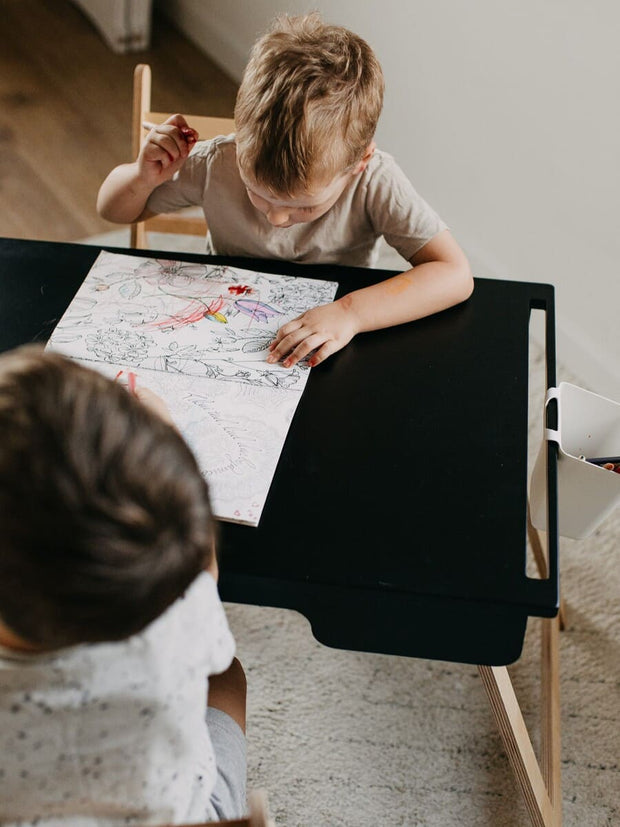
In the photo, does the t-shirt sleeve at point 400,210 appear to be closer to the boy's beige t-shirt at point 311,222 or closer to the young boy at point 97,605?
the boy's beige t-shirt at point 311,222

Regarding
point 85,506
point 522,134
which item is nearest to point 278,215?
point 85,506

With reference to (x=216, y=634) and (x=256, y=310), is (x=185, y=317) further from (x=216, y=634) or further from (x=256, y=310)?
(x=216, y=634)

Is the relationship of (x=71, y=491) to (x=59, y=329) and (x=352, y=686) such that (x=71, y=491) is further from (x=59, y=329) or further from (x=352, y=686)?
(x=352, y=686)

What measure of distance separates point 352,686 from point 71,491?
0.96m

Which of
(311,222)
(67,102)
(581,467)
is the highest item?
(311,222)

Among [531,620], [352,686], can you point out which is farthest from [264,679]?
[531,620]

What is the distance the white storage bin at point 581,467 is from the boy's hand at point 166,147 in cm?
54

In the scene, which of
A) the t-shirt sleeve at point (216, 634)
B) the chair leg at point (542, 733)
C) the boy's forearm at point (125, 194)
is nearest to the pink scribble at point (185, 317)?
the boy's forearm at point (125, 194)

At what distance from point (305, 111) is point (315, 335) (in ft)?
0.79

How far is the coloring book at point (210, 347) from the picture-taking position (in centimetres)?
89

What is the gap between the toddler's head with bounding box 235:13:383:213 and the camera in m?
0.99

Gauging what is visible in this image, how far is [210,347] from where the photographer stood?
40.3 inches

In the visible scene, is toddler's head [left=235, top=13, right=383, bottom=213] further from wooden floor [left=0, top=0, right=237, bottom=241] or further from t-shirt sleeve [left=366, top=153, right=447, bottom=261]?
wooden floor [left=0, top=0, right=237, bottom=241]

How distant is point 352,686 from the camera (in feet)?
4.64
